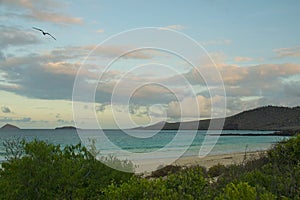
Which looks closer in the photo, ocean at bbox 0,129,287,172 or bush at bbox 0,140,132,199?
bush at bbox 0,140,132,199

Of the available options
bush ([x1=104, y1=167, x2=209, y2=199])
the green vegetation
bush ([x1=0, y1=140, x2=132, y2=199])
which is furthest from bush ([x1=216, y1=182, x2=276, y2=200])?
bush ([x1=0, y1=140, x2=132, y2=199])

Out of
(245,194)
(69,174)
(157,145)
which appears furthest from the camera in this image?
Answer: (157,145)

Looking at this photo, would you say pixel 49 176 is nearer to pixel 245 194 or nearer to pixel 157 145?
pixel 245 194

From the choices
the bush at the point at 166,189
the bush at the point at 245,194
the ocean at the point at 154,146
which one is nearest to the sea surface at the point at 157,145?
the ocean at the point at 154,146

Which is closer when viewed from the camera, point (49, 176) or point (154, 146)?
point (49, 176)

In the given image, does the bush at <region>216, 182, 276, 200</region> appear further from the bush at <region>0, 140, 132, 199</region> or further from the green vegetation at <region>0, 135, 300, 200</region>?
the bush at <region>0, 140, 132, 199</region>

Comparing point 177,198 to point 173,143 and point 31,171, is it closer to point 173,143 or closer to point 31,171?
point 31,171

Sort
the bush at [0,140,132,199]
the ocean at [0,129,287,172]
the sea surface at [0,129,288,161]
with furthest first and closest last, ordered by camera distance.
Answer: the sea surface at [0,129,288,161], the ocean at [0,129,287,172], the bush at [0,140,132,199]

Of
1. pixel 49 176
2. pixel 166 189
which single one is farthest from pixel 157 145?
pixel 166 189

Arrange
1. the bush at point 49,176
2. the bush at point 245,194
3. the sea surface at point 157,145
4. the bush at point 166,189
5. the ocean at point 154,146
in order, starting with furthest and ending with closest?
the sea surface at point 157,145, the ocean at point 154,146, the bush at point 49,176, the bush at point 166,189, the bush at point 245,194

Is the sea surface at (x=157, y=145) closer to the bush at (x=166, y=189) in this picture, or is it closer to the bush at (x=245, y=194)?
the bush at (x=166, y=189)

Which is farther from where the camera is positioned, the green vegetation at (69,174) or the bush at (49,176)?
the bush at (49,176)

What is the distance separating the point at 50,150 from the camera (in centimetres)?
829

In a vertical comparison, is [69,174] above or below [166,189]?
above
